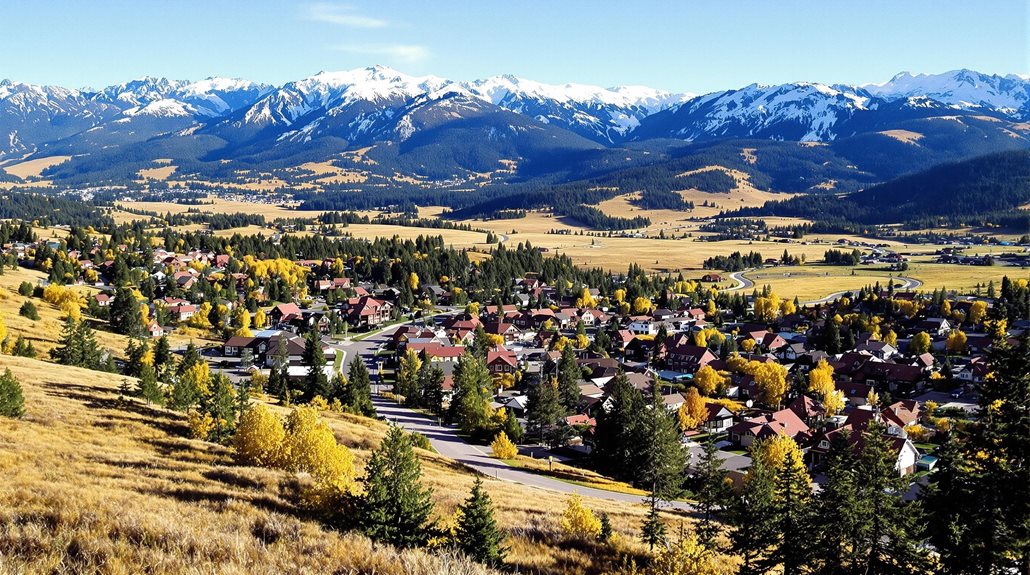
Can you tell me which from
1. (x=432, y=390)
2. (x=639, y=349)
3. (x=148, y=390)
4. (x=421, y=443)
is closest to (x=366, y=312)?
(x=639, y=349)

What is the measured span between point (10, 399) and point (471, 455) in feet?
86.4

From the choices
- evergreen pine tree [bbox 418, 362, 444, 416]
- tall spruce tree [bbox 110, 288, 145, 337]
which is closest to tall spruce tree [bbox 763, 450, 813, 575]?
evergreen pine tree [bbox 418, 362, 444, 416]

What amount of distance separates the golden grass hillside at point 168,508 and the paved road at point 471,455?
4205 millimetres

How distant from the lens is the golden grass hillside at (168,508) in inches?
383

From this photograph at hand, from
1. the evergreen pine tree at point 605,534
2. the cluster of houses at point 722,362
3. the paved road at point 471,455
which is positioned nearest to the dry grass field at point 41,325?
the paved road at point 471,455

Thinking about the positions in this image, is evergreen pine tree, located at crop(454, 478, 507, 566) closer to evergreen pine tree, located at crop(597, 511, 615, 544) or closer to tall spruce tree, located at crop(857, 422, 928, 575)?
evergreen pine tree, located at crop(597, 511, 615, 544)

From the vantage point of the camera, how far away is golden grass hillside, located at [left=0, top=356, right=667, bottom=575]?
31.9ft

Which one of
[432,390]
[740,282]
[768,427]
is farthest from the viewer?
[740,282]

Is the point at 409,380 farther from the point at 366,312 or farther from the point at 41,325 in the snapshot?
the point at 366,312

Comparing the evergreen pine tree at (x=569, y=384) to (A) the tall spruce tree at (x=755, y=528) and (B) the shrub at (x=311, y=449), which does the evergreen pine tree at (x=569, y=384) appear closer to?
(A) the tall spruce tree at (x=755, y=528)

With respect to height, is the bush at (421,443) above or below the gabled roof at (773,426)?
above

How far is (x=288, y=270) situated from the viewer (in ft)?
409

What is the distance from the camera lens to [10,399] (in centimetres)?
2758

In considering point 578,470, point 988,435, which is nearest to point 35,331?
point 578,470
